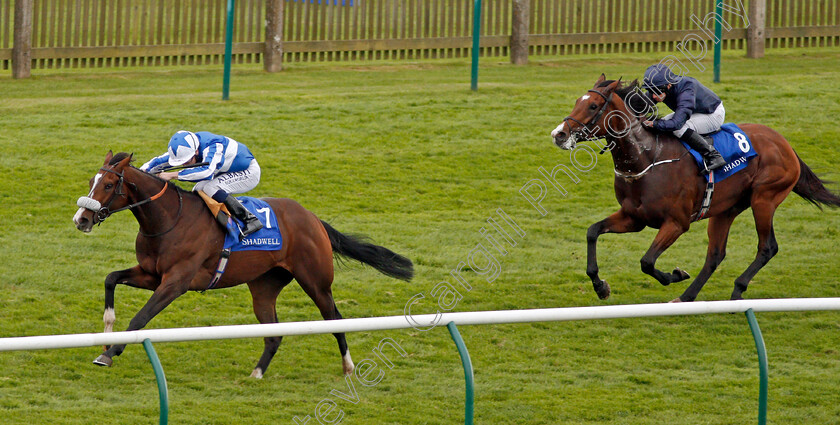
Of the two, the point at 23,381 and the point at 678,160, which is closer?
the point at 23,381

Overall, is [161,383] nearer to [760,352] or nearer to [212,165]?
[760,352]

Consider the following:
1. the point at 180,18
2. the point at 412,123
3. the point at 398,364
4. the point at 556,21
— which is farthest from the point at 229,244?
the point at 556,21

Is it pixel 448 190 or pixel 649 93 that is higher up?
pixel 649 93

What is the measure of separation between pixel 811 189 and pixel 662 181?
1579 millimetres

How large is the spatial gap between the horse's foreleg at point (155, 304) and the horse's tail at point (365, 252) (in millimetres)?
1115

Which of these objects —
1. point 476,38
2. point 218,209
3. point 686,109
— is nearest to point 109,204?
point 218,209

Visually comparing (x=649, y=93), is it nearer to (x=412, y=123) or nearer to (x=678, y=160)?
(x=678, y=160)

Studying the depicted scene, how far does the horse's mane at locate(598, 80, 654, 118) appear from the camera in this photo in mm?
6672

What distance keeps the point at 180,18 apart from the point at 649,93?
7.85 metres

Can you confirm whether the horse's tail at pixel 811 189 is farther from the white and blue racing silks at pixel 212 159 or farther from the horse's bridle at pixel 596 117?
the white and blue racing silks at pixel 212 159

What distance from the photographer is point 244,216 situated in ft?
20.6

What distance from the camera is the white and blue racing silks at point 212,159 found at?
20.3 feet

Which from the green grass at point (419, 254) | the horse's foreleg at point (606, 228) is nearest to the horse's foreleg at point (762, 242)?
the green grass at point (419, 254)

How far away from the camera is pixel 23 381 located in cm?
595
